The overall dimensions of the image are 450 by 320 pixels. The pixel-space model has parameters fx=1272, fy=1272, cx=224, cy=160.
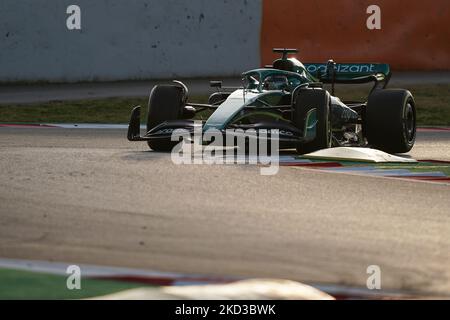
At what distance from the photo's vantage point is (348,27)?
2009 cm

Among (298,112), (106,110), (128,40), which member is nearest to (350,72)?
(298,112)

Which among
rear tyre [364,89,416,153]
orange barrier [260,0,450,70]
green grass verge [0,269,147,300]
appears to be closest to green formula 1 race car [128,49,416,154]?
rear tyre [364,89,416,153]

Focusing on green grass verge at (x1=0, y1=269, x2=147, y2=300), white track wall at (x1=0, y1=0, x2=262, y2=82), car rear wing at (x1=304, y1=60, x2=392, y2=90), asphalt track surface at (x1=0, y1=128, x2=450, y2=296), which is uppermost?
white track wall at (x1=0, y1=0, x2=262, y2=82)

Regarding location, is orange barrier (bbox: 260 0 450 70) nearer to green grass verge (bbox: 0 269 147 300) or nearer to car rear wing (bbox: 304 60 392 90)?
car rear wing (bbox: 304 60 392 90)

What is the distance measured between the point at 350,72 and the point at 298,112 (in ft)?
5.24

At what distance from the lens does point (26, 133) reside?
13.7 metres

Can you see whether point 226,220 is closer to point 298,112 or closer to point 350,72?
point 298,112

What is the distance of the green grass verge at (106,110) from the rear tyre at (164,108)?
430 centimetres

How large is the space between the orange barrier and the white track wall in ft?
1.15

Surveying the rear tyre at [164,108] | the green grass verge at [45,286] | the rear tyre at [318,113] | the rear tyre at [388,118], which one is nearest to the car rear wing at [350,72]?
the rear tyre at [388,118]

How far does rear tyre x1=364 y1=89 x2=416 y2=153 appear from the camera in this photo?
38.5 feet

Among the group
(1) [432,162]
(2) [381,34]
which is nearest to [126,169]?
(1) [432,162]
